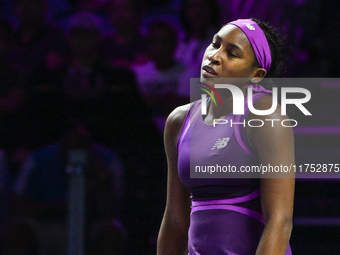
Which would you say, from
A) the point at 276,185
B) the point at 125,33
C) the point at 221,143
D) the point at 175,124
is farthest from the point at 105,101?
the point at 276,185

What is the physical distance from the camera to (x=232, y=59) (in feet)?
3.83

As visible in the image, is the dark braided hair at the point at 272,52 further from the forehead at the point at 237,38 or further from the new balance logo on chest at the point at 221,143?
the new balance logo on chest at the point at 221,143

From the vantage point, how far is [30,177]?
7.69 feet

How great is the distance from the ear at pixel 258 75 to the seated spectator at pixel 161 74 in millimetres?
1316

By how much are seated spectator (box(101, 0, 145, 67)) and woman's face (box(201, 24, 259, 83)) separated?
1.65 m

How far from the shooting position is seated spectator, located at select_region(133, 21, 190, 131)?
102 inches

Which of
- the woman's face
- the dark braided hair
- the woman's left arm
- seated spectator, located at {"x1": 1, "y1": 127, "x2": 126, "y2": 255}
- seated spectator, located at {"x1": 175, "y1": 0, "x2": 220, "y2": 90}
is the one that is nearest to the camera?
the woman's left arm

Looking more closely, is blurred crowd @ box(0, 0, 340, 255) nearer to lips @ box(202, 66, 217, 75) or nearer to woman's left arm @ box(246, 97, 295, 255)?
lips @ box(202, 66, 217, 75)

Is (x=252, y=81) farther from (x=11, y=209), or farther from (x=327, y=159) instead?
(x=11, y=209)

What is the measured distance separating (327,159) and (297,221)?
42 cm

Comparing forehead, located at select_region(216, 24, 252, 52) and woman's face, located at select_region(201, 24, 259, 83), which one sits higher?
forehead, located at select_region(216, 24, 252, 52)

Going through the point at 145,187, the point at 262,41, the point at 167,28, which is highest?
the point at 262,41

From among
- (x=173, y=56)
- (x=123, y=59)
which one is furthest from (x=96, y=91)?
(x=173, y=56)

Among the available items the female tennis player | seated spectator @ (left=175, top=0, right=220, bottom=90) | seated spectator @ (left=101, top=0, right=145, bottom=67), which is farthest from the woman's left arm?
seated spectator @ (left=101, top=0, right=145, bottom=67)
